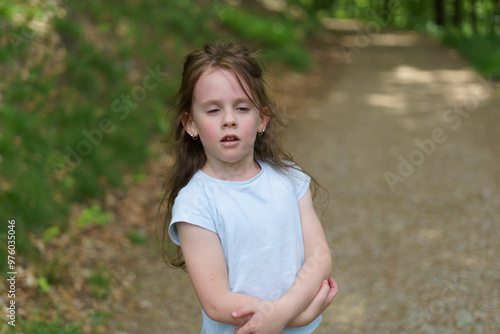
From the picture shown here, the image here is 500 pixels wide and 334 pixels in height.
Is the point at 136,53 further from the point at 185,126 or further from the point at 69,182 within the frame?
the point at 185,126

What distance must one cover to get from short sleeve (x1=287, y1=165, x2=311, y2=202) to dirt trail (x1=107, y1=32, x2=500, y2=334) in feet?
6.77

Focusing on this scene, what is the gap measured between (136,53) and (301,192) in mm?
5945

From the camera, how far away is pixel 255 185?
1.64 meters

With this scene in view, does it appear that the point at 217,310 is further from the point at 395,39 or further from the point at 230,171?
the point at 395,39

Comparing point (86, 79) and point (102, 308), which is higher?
point (86, 79)

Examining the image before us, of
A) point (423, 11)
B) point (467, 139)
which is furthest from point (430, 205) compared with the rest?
point (423, 11)

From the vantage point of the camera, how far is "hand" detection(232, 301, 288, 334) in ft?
4.84

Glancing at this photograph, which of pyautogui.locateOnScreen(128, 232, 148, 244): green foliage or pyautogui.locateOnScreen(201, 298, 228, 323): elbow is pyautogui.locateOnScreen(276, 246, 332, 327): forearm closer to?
pyautogui.locateOnScreen(201, 298, 228, 323): elbow

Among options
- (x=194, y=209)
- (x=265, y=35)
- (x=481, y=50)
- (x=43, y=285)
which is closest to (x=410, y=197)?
(x=43, y=285)

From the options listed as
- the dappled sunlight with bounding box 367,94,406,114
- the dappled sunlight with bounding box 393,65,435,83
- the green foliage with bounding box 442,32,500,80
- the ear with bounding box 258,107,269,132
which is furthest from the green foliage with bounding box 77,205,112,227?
the green foliage with bounding box 442,32,500,80

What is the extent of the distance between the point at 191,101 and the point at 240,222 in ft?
1.49

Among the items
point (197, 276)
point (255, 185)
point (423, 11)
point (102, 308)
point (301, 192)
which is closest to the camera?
point (197, 276)

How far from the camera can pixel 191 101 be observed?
1.69 m

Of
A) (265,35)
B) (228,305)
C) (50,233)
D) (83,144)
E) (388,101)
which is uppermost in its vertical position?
Answer: (265,35)
